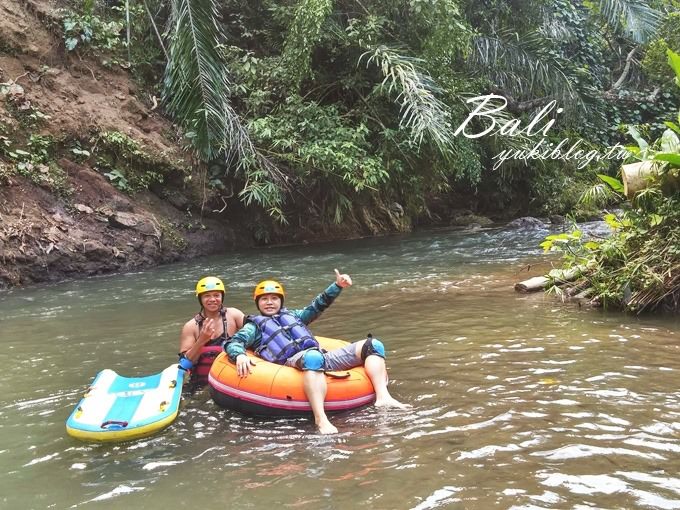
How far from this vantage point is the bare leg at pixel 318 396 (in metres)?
3.50

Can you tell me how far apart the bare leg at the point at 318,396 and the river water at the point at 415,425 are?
8cm

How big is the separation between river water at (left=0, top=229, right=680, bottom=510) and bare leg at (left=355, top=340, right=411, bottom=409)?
0.26 feet

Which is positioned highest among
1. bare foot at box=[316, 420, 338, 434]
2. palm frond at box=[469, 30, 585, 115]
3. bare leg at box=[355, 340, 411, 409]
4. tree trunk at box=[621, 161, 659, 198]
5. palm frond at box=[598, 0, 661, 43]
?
palm frond at box=[598, 0, 661, 43]

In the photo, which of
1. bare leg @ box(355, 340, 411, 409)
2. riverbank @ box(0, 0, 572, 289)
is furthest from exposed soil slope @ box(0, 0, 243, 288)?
bare leg @ box(355, 340, 411, 409)

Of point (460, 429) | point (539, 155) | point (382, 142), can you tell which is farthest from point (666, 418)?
point (539, 155)

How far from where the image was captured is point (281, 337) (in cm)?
430

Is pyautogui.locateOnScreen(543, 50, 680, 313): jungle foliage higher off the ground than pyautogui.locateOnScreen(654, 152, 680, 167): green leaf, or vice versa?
pyautogui.locateOnScreen(654, 152, 680, 167): green leaf

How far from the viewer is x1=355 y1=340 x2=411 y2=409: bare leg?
3791mm

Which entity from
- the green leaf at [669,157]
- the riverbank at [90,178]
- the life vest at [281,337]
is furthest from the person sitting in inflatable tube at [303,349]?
the riverbank at [90,178]

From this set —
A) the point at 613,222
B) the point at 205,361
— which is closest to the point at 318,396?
the point at 205,361

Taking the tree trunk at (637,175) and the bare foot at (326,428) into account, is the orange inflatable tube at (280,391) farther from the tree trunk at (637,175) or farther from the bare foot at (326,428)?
the tree trunk at (637,175)

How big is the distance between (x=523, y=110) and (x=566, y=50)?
3.59 m

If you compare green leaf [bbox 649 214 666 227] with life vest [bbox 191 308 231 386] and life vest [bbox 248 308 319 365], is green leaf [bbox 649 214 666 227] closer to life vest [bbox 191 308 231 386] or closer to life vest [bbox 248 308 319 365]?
life vest [bbox 248 308 319 365]

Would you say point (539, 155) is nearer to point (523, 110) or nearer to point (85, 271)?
point (523, 110)
